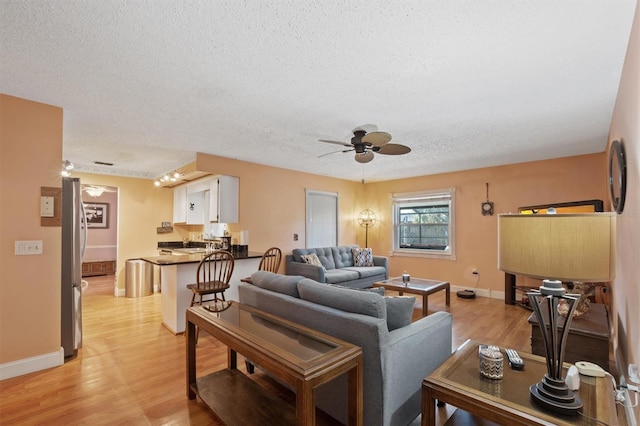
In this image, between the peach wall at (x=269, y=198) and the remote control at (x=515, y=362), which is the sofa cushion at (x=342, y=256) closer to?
the peach wall at (x=269, y=198)

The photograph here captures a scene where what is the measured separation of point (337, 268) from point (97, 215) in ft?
21.9

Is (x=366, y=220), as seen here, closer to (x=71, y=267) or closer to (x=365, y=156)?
(x=365, y=156)

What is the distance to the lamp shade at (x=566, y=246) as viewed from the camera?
3.98 feet

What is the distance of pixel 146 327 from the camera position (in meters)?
3.84

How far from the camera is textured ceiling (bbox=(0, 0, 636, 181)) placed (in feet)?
5.38

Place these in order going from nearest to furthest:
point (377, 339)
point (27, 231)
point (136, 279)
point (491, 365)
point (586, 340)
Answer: point (491, 365), point (377, 339), point (586, 340), point (27, 231), point (136, 279)

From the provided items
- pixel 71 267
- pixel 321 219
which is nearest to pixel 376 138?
pixel 71 267

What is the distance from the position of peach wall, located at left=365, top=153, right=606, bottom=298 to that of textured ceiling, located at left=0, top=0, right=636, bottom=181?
1.07m

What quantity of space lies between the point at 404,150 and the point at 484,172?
131 inches

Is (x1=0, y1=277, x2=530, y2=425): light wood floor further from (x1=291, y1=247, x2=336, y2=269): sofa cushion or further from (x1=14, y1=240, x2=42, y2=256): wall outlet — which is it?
(x1=291, y1=247, x2=336, y2=269): sofa cushion

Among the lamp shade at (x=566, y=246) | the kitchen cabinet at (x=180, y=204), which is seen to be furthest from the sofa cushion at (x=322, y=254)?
the lamp shade at (x=566, y=246)

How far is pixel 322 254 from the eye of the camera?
594 centimetres

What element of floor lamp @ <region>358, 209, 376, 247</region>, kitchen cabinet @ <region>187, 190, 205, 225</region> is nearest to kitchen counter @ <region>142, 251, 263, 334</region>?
kitchen cabinet @ <region>187, 190, 205, 225</region>

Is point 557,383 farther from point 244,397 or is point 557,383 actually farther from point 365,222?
point 365,222
